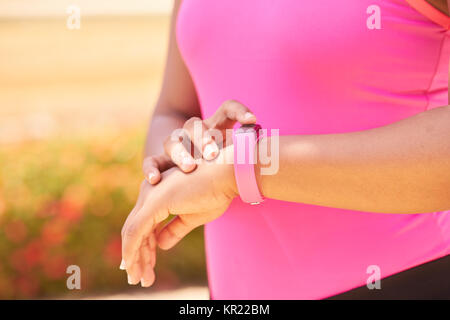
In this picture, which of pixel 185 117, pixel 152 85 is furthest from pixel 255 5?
pixel 152 85

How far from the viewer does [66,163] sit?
13.6 feet

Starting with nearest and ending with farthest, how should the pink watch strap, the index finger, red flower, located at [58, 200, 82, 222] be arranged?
the pink watch strap
the index finger
red flower, located at [58, 200, 82, 222]

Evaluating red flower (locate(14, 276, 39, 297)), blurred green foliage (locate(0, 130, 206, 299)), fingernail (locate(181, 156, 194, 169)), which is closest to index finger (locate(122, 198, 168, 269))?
fingernail (locate(181, 156, 194, 169))

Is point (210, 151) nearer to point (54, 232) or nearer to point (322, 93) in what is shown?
point (322, 93)

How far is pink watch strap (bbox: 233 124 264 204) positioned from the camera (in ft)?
3.35

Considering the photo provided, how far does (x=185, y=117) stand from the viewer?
159 centimetres

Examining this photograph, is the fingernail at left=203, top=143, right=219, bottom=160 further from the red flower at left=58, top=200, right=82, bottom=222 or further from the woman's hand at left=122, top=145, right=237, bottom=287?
the red flower at left=58, top=200, right=82, bottom=222

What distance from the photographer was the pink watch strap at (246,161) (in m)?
1.02

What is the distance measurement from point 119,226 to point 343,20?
11.4 feet

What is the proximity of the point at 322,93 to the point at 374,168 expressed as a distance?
247mm

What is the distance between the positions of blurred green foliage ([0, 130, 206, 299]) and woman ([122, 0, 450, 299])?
119 inches

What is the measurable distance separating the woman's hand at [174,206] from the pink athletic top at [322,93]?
0.45ft
